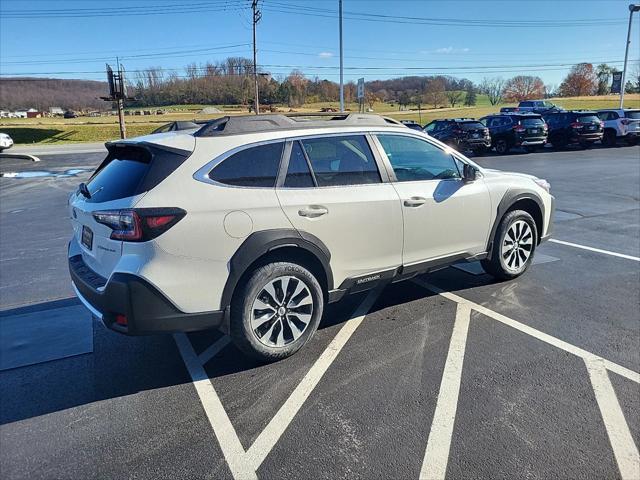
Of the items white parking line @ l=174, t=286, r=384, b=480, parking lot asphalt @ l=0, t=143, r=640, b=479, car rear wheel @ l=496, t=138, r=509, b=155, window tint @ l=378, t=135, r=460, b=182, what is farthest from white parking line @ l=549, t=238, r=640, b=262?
car rear wheel @ l=496, t=138, r=509, b=155

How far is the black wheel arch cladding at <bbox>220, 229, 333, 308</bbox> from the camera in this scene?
3.16 meters

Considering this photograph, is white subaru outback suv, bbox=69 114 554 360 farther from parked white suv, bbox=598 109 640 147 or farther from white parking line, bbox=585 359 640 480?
parked white suv, bbox=598 109 640 147

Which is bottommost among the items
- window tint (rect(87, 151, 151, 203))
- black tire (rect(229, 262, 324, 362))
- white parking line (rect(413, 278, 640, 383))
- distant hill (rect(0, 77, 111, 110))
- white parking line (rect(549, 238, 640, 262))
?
white parking line (rect(413, 278, 640, 383))

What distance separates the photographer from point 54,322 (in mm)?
4277

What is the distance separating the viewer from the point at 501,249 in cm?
489

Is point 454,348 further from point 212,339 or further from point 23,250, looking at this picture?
point 23,250

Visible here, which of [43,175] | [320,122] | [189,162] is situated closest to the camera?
[189,162]

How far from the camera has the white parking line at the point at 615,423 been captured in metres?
2.44

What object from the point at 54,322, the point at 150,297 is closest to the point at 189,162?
the point at 150,297

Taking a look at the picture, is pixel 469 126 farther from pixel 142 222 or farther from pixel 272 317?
pixel 142 222

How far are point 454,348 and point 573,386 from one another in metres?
0.84

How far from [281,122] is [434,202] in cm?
152

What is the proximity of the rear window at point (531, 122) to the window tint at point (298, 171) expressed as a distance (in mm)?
21913

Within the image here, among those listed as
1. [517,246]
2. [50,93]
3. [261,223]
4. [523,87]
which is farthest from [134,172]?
[523,87]
